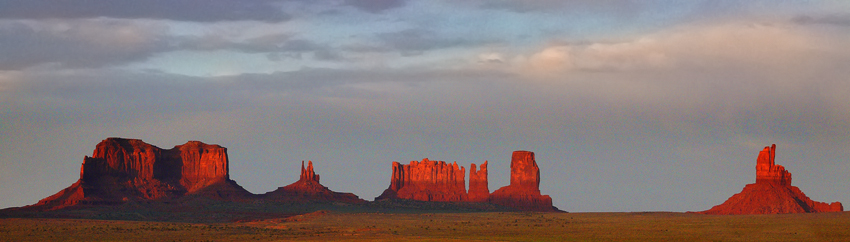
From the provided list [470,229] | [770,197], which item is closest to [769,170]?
[770,197]

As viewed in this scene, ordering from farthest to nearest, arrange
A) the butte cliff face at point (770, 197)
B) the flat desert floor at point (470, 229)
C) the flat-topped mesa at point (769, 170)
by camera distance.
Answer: the flat-topped mesa at point (769, 170)
the butte cliff face at point (770, 197)
the flat desert floor at point (470, 229)

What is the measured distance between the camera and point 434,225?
146750mm

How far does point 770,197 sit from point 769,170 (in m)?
5.91

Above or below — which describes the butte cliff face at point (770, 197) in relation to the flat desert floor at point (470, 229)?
above

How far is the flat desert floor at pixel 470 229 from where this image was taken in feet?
379

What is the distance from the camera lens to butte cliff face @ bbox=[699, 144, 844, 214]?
518 ft

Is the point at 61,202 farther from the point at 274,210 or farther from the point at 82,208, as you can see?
the point at 274,210

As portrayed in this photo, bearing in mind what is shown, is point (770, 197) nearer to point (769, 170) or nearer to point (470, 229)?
point (769, 170)

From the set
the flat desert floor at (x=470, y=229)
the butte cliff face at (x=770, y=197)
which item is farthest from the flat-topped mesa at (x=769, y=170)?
the flat desert floor at (x=470, y=229)

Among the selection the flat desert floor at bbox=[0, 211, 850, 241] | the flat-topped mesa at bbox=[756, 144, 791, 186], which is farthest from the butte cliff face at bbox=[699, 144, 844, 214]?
the flat desert floor at bbox=[0, 211, 850, 241]

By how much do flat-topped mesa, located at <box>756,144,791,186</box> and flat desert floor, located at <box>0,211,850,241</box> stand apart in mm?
19844

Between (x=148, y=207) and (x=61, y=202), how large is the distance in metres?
13.8

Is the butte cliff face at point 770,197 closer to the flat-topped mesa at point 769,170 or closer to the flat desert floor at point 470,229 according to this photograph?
the flat-topped mesa at point 769,170

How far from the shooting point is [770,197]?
6309 inches
